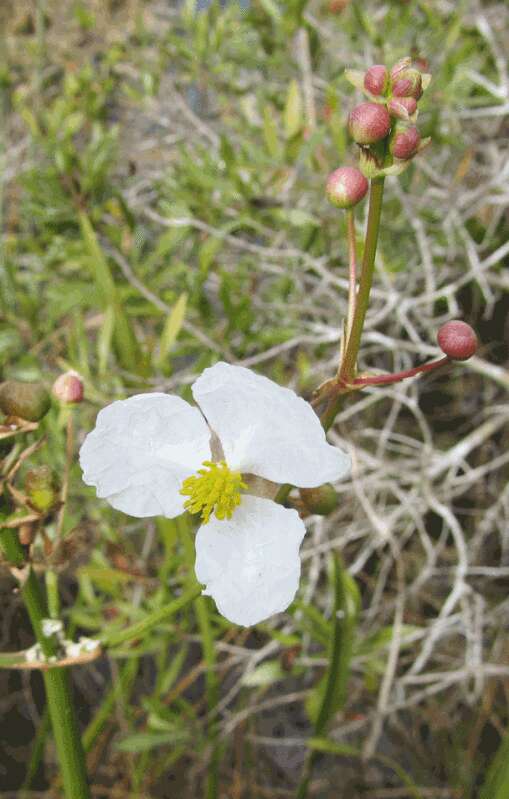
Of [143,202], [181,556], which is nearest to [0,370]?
[181,556]

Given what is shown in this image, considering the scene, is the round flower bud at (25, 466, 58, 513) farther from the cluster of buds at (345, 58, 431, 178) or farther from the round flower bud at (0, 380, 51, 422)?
the cluster of buds at (345, 58, 431, 178)

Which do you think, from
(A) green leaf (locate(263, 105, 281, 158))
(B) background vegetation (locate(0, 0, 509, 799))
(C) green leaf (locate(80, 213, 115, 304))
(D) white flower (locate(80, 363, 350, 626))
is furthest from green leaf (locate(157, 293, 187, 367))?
(D) white flower (locate(80, 363, 350, 626))

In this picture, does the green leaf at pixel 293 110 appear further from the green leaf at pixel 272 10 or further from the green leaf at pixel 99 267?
the green leaf at pixel 99 267

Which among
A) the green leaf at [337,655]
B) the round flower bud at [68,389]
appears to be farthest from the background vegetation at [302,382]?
the round flower bud at [68,389]

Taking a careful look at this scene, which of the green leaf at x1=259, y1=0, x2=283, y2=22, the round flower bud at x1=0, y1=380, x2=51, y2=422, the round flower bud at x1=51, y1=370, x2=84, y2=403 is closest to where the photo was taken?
the round flower bud at x1=0, y1=380, x2=51, y2=422

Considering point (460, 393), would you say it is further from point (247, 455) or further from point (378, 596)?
point (247, 455)

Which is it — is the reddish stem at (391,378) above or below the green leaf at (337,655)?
above

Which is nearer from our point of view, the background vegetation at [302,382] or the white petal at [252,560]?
the white petal at [252,560]

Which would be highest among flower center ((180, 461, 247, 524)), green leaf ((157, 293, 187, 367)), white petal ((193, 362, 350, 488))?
white petal ((193, 362, 350, 488))
